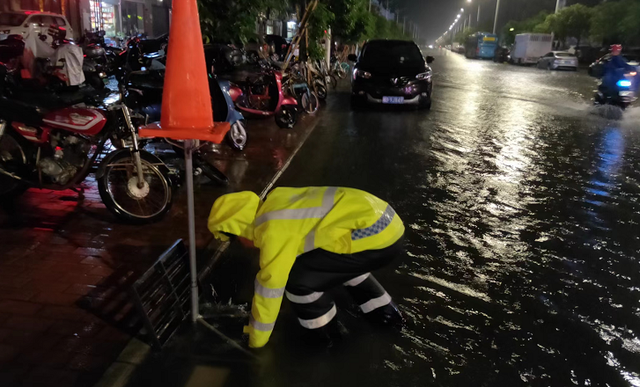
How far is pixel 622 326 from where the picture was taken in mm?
3467

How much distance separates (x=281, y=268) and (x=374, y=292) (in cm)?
90

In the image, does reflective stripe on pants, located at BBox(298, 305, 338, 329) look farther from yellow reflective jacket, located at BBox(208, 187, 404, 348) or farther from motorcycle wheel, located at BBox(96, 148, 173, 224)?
motorcycle wheel, located at BBox(96, 148, 173, 224)

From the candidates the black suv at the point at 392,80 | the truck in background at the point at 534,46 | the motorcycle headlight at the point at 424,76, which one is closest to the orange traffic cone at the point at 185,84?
the black suv at the point at 392,80

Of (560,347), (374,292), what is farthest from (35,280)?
(560,347)

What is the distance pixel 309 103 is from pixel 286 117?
1.86 metres

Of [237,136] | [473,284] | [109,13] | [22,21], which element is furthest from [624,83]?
[109,13]

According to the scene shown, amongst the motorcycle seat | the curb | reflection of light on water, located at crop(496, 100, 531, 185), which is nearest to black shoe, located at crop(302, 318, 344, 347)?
the curb

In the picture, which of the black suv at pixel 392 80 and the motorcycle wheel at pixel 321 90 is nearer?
the black suv at pixel 392 80

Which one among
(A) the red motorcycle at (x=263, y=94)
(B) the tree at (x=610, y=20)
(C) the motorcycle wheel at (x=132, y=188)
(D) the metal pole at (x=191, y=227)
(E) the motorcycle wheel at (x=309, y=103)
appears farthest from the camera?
(B) the tree at (x=610, y=20)

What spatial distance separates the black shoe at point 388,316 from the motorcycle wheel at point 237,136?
4548mm

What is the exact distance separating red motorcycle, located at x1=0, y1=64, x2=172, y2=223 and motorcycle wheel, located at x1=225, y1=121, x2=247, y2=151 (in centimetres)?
250

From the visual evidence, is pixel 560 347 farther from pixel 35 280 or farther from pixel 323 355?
pixel 35 280

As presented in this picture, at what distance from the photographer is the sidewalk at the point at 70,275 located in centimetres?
286

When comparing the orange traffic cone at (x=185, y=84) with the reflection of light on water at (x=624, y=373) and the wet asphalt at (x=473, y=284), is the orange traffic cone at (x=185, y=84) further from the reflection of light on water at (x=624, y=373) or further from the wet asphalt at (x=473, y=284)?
the reflection of light on water at (x=624, y=373)
